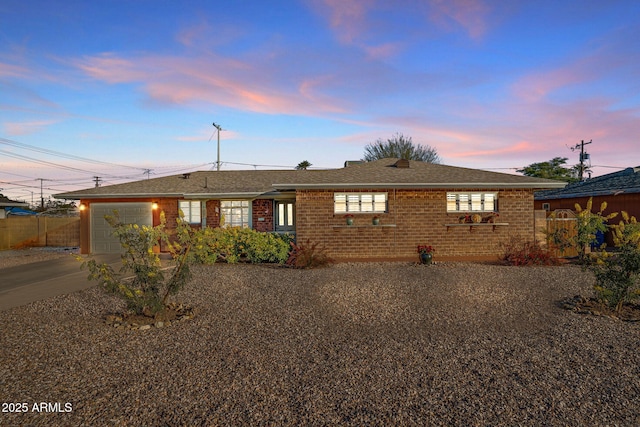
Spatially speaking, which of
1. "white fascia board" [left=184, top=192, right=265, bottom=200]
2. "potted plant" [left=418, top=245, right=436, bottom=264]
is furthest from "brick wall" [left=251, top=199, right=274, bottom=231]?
"potted plant" [left=418, top=245, right=436, bottom=264]

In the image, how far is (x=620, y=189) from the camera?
747 inches

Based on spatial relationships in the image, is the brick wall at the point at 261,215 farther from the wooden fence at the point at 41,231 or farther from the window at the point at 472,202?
the wooden fence at the point at 41,231

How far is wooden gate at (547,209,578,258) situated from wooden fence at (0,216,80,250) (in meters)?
24.9

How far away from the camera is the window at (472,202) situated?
15.4 metres

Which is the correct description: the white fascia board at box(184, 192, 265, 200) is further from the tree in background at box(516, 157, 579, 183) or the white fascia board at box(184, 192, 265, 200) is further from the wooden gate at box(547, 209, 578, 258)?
the tree in background at box(516, 157, 579, 183)

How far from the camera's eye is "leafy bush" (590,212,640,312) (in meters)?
7.41

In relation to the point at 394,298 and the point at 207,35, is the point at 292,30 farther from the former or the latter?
the point at 394,298

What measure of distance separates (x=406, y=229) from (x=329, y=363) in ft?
35.4

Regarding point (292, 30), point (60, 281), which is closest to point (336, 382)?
point (60, 281)

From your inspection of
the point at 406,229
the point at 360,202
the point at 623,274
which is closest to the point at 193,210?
the point at 360,202

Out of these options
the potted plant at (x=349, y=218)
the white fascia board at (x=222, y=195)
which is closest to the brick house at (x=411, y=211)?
the potted plant at (x=349, y=218)

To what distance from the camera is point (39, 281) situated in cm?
1149

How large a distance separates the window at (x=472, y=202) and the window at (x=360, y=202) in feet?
8.61

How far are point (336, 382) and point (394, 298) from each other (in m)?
4.52
